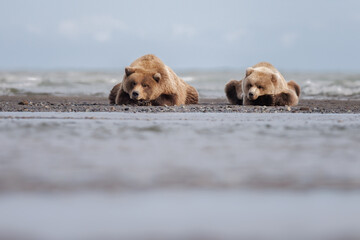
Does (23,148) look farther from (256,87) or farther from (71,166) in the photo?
(256,87)

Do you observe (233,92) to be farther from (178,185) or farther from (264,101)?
(178,185)

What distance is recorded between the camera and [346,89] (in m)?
29.6

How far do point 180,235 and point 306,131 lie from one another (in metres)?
5.29

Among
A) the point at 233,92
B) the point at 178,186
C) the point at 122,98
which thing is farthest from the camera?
the point at 233,92

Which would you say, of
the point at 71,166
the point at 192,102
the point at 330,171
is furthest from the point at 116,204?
the point at 192,102

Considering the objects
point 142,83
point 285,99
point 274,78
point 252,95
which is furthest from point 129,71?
point 285,99

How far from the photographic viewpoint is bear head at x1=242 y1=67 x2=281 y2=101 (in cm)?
1477

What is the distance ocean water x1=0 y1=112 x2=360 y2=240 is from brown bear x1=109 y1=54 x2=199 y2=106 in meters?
6.53

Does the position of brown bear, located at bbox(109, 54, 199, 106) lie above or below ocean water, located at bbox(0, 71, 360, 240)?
above

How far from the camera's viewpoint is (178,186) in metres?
4.09

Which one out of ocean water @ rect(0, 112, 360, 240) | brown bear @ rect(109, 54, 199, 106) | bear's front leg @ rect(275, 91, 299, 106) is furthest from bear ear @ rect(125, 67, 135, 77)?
ocean water @ rect(0, 112, 360, 240)

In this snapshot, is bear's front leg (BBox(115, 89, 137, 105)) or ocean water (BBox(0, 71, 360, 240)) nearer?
ocean water (BBox(0, 71, 360, 240))

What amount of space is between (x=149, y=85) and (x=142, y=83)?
0.16 meters

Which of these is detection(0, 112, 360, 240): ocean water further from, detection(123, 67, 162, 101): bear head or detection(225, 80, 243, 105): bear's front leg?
detection(225, 80, 243, 105): bear's front leg
